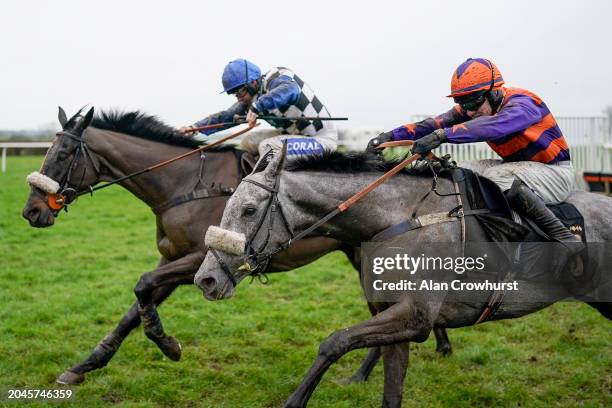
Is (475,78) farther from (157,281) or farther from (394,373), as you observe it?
(157,281)

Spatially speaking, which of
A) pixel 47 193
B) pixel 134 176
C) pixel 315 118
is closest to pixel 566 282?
pixel 315 118

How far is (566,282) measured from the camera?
433 centimetres

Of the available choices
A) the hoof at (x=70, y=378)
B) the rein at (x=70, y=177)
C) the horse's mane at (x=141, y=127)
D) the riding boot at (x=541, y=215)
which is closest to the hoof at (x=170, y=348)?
the hoof at (x=70, y=378)

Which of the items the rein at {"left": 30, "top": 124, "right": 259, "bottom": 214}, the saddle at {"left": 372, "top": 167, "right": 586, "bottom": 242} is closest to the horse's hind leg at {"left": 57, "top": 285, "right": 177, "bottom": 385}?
the rein at {"left": 30, "top": 124, "right": 259, "bottom": 214}

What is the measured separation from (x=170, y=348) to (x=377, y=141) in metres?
2.48

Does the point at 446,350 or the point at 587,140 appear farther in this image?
the point at 587,140

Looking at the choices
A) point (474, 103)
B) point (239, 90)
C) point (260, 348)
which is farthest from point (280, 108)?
point (260, 348)

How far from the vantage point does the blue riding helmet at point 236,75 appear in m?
5.90

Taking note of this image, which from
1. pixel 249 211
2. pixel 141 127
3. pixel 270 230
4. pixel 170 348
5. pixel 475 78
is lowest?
pixel 170 348

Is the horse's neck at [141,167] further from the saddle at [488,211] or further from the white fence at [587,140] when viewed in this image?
the white fence at [587,140]

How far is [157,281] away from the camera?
5047 mm

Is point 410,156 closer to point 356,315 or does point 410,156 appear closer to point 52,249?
point 356,315

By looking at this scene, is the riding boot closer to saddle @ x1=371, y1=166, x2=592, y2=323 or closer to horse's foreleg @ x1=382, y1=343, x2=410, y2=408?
saddle @ x1=371, y1=166, x2=592, y2=323

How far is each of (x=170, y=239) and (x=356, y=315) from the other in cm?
264
